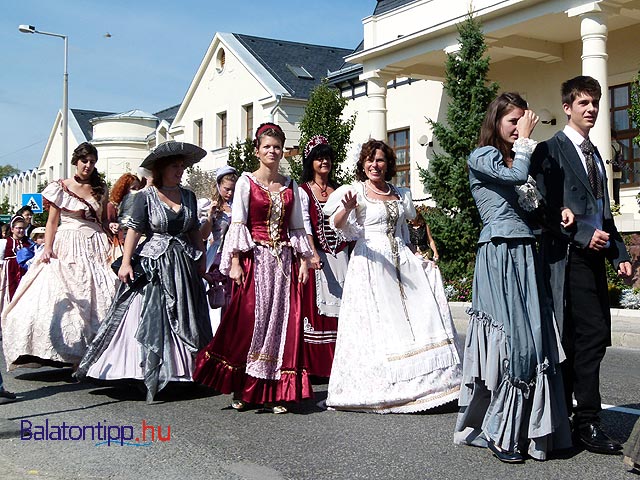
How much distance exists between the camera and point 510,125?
4.76m

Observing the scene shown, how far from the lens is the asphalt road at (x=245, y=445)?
4383 millimetres

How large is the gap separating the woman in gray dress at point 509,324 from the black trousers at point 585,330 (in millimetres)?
174

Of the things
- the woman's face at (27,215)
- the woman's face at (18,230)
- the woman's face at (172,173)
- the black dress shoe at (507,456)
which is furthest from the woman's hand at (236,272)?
the woman's face at (27,215)

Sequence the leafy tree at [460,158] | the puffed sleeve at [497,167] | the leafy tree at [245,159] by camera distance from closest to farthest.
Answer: the puffed sleeve at [497,167] < the leafy tree at [460,158] < the leafy tree at [245,159]

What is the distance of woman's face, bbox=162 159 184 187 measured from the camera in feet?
22.6

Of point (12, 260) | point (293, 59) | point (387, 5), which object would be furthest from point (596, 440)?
point (293, 59)

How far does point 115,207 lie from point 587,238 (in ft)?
16.9

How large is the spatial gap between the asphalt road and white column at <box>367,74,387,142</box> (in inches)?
666

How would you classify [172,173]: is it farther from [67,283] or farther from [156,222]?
[67,283]

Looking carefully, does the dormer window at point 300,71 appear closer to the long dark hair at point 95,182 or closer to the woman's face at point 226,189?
the woman's face at point 226,189

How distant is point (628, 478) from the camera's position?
412 centimetres

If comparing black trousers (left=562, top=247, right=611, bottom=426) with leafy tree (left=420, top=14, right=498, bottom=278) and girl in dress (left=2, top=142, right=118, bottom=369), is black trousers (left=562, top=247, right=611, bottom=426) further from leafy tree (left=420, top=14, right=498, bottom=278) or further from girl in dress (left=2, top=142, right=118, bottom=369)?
leafy tree (left=420, top=14, right=498, bottom=278)

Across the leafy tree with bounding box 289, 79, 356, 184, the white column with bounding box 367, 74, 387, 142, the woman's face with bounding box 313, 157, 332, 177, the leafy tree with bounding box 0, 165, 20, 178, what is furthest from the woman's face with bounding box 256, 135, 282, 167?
the leafy tree with bounding box 0, 165, 20, 178

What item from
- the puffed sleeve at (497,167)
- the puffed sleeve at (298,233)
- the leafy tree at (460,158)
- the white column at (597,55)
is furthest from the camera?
the leafy tree at (460,158)
